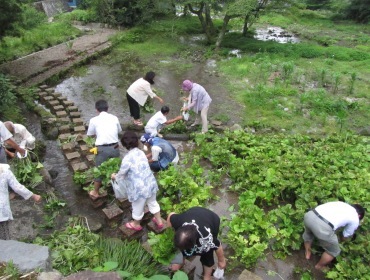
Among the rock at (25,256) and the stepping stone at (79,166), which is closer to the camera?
the rock at (25,256)

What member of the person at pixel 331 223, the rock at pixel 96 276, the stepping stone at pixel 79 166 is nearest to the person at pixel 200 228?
the rock at pixel 96 276

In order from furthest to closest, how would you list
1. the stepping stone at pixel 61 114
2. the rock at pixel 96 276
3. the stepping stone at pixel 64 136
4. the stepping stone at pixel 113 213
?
the stepping stone at pixel 61 114, the stepping stone at pixel 64 136, the stepping stone at pixel 113 213, the rock at pixel 96 276

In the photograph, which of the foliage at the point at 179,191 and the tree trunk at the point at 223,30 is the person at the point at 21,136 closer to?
the foliage at the point at 179,191

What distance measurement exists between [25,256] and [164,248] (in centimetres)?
162

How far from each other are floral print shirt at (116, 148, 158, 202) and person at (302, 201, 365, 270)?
95.6 inches

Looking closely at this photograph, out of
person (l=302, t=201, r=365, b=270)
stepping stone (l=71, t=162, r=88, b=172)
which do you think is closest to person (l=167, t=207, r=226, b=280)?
person (l=302, t=201, r=365, b=270)

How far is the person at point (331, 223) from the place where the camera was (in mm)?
4371

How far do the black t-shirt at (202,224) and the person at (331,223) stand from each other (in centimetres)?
159

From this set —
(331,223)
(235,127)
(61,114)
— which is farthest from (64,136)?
(331,223)

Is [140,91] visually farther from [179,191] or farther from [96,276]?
[96,276]

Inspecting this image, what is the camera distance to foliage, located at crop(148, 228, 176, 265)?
4059 millimetres

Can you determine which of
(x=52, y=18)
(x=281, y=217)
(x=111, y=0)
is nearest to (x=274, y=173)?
(x=281, y=217)

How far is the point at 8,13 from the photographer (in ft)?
33.2

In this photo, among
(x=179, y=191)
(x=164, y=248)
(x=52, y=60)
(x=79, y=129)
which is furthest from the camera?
(x=52, y=60)
